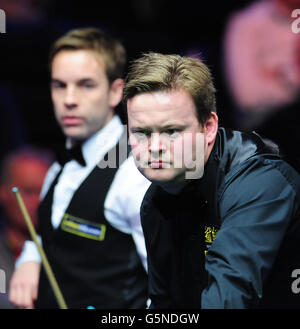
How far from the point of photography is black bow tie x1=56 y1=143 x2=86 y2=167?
2.10 meters

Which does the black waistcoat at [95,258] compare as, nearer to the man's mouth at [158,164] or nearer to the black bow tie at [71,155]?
the black bow tie at [71,155]

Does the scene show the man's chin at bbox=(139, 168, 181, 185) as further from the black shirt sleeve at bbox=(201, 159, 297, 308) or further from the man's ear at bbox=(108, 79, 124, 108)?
the man's ear at bbox=(108, 79, 124, 108)

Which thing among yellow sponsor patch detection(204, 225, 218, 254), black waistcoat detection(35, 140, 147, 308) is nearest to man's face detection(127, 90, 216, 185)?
yellow sponsor patch detection(204, 225, 218, 254)

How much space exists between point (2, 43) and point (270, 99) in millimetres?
1261

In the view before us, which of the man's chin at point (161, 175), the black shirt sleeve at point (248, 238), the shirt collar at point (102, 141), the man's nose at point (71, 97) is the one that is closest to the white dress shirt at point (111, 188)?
the shirt collar at point (102, 141)

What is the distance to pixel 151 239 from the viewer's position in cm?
163

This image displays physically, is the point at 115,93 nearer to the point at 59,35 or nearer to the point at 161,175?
the point at 59,35

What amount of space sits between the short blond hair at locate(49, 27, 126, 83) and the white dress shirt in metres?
0.19

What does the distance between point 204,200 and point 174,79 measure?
1.15 feet

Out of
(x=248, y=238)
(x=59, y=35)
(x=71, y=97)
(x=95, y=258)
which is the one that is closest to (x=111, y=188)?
(x=95, y=258)

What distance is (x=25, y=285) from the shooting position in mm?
2066
